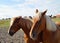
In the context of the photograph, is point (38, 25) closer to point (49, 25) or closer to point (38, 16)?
point (38, 16)

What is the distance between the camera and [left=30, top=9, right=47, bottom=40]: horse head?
630 centimetres

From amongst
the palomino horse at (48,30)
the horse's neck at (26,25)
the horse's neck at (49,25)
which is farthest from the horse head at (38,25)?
the horse's neck at (26,25)

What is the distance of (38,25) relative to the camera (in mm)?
6344

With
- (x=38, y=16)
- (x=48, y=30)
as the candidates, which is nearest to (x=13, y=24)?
(x=48, y=30)

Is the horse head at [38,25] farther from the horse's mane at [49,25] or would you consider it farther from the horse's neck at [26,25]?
the horse's neck at [26,25]

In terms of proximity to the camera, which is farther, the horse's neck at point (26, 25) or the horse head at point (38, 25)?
the horse's neck at point (26, 25)

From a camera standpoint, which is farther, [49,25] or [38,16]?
[49,25]

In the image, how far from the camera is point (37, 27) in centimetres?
636

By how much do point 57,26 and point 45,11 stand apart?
2.69 feet

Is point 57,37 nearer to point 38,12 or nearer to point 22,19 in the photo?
point 38,12

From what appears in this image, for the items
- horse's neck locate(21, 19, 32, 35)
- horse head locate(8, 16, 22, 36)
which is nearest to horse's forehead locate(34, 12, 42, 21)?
horse's neck locate(21, 19, 32, 35)

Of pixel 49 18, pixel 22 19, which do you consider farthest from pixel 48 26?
pixel 22 19

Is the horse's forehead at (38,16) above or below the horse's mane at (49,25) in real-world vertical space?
above

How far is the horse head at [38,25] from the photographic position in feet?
20.7
